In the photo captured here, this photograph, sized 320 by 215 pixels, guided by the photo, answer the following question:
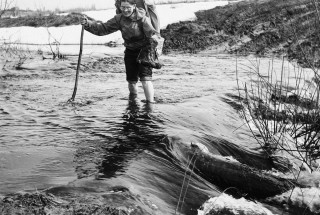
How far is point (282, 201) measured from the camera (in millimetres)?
4105

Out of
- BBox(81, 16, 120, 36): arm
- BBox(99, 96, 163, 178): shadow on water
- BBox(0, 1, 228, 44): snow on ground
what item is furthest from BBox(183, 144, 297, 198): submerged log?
BBox(0, 1, 228, 44): snow on ground

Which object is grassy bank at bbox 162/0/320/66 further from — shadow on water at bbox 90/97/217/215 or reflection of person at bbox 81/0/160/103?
shadow on water at bbox 90/97/217/215

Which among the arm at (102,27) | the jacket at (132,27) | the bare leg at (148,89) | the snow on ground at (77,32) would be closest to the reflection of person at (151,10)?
the jacket at (132,27)

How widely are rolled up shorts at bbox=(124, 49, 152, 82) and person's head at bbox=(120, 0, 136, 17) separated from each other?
28.7 inches

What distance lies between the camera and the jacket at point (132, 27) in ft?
20.5

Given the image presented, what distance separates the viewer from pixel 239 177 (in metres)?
4.35

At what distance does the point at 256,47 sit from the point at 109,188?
1678cm

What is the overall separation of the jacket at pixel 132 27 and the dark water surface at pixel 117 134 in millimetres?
1106

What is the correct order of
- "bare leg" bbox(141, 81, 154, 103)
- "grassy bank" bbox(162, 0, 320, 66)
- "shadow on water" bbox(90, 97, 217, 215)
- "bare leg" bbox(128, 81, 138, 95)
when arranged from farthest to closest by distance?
"grassy bank" bbox(162, 0, 320, 66) < "bare leg" bbox(128, 81, 138, 95) < "bare leg" bbox(141, 81, 154, 103) < "shadow on water" bbox(90, 97, 217, 215)

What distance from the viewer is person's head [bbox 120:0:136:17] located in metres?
6.20

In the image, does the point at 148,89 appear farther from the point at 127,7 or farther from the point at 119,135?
the point at 119,135

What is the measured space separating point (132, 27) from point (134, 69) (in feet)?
2.62

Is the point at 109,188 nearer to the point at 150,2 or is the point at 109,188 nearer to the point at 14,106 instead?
the point at 150,2

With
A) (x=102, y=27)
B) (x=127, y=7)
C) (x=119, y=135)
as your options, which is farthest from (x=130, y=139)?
(x=102, y=27)
